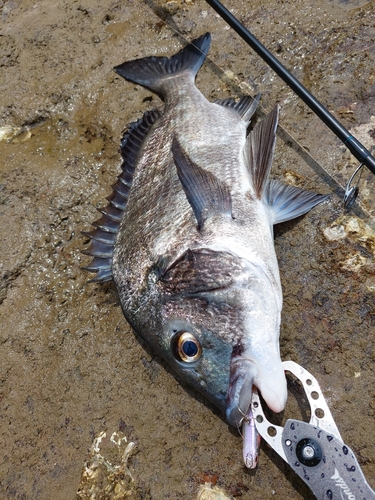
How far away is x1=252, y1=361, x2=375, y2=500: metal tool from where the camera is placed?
1.94m

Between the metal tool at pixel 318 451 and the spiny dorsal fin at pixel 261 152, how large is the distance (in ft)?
4.24

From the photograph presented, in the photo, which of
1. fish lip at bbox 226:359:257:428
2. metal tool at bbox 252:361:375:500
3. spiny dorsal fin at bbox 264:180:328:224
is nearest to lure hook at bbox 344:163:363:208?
spiny dorsal fin at bbox 264:180:328:224

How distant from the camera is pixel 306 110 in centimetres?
326

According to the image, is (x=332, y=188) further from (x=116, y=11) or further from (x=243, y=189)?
(x=116, y=11)

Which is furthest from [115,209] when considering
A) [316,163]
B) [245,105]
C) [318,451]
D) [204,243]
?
[318,451]

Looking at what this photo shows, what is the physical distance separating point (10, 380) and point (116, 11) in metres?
3.70

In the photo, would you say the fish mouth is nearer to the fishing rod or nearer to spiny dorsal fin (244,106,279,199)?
spiny dorsal fin (244,106,279,199)

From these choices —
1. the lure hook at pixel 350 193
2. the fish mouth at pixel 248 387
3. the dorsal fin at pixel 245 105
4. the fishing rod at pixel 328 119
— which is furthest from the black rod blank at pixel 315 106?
the fish mouth at pixel 248 387

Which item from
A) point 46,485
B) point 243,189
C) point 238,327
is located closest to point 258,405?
point 238,327

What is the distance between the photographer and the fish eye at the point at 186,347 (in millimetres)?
2143

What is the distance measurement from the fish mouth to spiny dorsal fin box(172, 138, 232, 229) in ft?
2.76

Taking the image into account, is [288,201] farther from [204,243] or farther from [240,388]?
[240,388]

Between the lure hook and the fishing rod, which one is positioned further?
the lure hook

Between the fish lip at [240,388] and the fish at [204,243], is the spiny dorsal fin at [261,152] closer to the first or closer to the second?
the fish at [204,243]
